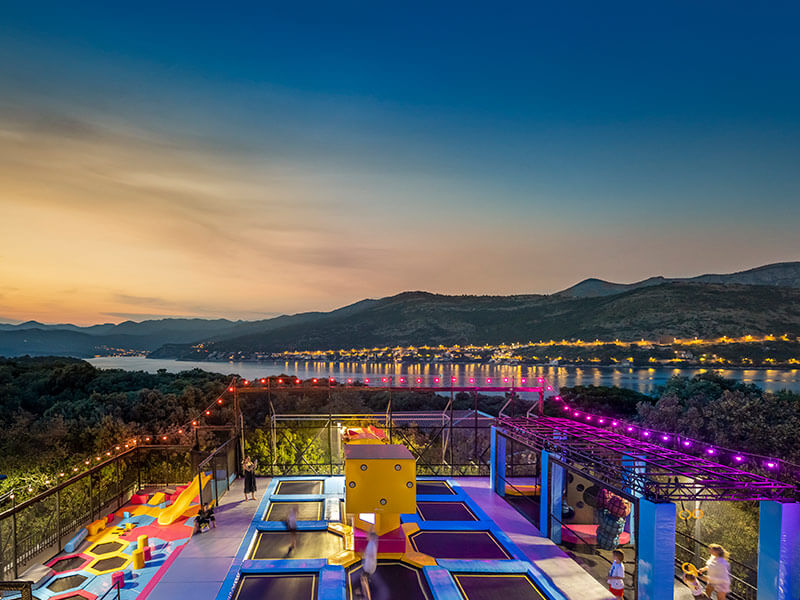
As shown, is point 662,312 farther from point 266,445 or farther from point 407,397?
point 266,445

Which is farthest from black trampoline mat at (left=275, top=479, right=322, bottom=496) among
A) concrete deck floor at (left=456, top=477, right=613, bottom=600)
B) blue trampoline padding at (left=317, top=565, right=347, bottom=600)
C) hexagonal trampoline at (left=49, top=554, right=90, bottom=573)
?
blue trampoline padding at (left=317, top=565, right=347, bottom=600)

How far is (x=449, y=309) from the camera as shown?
7962 cm

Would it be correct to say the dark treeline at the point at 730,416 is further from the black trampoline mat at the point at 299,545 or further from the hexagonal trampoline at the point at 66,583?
the hexagonal trampoline at the point at 66,583

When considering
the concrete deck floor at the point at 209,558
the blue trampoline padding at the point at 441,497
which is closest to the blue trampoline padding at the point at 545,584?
the blue trampoline padding at the point at 441,497

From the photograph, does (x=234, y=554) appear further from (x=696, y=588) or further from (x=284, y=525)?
(x=696, y=588)

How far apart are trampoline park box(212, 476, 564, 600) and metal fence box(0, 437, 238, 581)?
404 centimetres

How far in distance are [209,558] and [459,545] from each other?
6.81 m

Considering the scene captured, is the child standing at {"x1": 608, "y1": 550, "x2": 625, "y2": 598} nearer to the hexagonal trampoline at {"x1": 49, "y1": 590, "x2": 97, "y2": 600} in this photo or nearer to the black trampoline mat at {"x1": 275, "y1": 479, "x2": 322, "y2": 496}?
the black trampoline mat at {"x1": 275, "y1": 479, "x2": 322, "y2": 496}

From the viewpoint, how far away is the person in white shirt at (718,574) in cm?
977

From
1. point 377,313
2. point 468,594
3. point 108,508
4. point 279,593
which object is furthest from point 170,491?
point 377,313

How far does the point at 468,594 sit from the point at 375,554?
238 centimetres

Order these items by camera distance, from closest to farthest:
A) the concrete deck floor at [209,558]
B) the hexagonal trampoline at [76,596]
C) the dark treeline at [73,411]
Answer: the concrete deck floor at [209,558] → the hexagonal trampoline at [76,596] → the dark treeline at [73,411]

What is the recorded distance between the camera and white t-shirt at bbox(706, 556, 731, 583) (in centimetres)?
978

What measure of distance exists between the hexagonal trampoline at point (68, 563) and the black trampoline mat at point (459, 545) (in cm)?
915
